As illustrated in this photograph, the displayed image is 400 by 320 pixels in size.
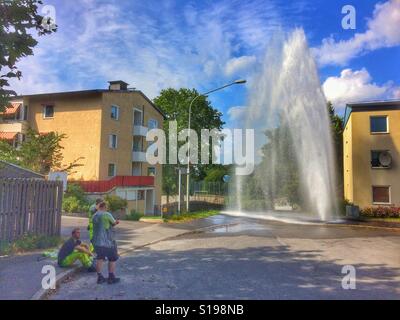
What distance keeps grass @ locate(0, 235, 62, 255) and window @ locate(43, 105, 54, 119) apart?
23695 mm

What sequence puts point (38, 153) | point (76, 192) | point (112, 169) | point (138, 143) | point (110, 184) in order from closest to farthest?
point (76, 192), point (38, 153), point (110, 184), point (112, 169), point (138, 143)

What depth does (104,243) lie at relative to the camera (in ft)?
25.3

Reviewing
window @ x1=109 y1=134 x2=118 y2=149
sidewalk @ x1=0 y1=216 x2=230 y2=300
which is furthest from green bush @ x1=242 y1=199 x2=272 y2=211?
sidewalk @ x1=0 y1=216 x2=230 y2=300

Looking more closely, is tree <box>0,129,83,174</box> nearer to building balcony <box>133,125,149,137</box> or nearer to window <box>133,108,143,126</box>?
building balcony <box>133,125,149,137</box>

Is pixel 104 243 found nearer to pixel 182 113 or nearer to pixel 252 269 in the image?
pixel 252 269

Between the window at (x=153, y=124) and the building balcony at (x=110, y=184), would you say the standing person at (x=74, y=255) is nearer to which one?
the building balcony at (x=110, y=184)

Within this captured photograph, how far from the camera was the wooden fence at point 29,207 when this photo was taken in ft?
35.3

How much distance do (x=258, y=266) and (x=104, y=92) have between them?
1030 inches

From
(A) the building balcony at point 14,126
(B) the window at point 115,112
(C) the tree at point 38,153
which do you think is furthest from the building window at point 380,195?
(A) the building balcony at point 14,126

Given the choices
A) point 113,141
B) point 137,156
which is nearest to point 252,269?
point 113,141

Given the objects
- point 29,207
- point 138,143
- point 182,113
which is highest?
point 182,113

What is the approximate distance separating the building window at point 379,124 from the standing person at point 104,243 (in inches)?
1133

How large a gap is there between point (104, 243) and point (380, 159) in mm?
28475
